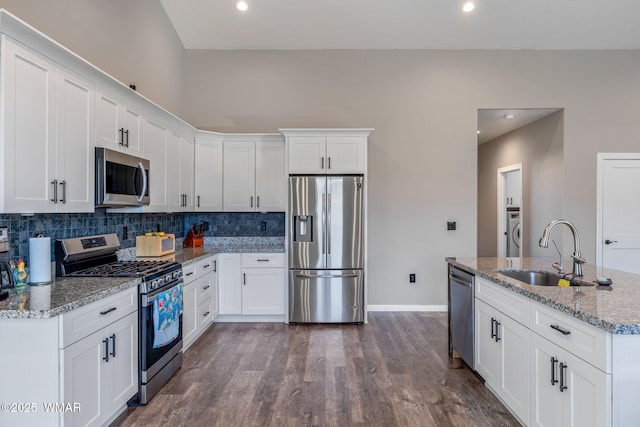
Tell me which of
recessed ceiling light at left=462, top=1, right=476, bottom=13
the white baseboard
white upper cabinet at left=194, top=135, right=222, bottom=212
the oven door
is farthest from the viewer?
the white baseboard

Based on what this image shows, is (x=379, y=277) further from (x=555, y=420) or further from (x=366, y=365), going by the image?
(x=555, y=420)

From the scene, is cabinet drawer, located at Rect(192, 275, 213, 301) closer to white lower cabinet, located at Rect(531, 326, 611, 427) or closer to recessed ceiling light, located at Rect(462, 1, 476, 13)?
white lower cabinet, located at Rect(531, 326, 611, 427)

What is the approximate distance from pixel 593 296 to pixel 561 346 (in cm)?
33

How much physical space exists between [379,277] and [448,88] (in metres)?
2.72

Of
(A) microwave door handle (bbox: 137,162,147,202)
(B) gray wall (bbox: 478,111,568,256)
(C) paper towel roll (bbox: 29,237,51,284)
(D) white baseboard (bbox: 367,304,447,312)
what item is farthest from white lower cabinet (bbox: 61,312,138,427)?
(B) gray wall (bbox: 478,111,568,256)

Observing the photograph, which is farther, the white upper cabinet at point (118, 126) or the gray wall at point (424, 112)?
the gray wall at point (424, 112)

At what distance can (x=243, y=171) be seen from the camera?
14.3ft

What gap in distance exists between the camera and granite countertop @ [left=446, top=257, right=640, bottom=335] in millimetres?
1401

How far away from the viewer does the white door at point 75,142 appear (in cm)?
211

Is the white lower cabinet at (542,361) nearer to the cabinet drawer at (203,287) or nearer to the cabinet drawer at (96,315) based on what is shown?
the cabinet drawer at (96,315)

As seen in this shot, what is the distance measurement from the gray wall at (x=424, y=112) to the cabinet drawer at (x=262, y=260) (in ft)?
4.36

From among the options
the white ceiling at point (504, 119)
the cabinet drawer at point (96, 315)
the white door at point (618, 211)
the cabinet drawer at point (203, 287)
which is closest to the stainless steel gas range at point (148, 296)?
the cabinet drawer at point (96, 315)

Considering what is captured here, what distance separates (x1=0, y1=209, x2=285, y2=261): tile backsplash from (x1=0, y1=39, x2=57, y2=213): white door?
373 millimetres

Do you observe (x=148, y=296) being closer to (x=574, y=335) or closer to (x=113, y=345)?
(x=113, y=345)
